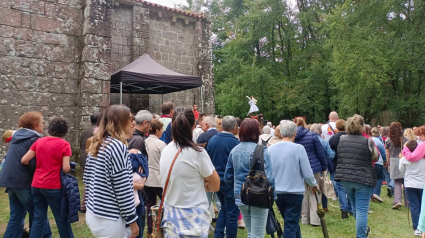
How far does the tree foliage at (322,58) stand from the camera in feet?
56.1

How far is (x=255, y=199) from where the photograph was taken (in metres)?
3.20

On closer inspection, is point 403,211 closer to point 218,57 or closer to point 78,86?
point 78,86

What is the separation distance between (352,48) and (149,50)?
466 inches

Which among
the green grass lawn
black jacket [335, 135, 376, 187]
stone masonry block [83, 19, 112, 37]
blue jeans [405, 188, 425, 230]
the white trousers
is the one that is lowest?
the green grass lawn

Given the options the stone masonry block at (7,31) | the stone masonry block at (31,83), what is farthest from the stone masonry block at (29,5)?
the stone masonry block at (31,83)

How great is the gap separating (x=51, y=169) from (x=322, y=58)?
2213 centimetres

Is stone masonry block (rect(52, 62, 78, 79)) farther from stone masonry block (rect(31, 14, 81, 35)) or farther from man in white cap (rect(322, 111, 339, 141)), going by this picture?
man in white cap (rect(322, 111, 339, 141))

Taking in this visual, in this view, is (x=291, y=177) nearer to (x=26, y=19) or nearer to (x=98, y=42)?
(x=98, y=42)

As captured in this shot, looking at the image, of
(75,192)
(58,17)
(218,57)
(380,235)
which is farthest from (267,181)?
(218,57)

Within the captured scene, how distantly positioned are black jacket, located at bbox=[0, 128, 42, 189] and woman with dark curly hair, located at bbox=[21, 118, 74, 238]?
0.16m

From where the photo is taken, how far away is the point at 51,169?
352 cm

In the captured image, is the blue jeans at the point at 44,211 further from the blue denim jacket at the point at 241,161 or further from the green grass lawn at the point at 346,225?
the blue denim jacket at the point at 241,161

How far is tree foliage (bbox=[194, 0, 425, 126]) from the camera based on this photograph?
17094 mm

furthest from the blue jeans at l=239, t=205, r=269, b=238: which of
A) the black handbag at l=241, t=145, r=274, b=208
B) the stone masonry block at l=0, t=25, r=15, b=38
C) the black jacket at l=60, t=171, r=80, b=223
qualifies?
the stone masonry block at l=0, t=25, r=15, b=38
